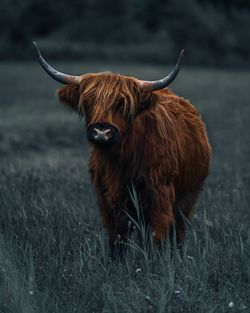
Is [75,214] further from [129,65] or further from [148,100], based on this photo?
[129,65]

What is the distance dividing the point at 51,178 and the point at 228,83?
19345mm

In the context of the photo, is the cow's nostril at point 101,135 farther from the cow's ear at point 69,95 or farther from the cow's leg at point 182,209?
the cow's leg at point 182,209

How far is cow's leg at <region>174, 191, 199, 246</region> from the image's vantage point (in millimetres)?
7410

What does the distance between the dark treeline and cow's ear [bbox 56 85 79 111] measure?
3130cm

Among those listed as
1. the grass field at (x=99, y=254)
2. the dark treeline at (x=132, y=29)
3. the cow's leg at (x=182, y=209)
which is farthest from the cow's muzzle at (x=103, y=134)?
the dark treeline at (x=132, y=29)

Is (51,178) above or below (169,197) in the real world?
below

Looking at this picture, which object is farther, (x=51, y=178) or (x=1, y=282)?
(x=51, y=178)

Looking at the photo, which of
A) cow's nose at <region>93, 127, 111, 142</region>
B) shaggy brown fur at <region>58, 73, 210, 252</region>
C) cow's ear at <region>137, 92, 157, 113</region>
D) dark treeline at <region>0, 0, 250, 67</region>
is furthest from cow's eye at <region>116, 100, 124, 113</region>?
dark treeline at <region>0, 0, 250, 67</region>

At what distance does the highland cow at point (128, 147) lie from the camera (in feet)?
20.6

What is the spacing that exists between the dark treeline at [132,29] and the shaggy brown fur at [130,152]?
31372 mm

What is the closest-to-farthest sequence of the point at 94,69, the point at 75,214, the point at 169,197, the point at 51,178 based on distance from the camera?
the point at 169,197, the point at 75,214, the point at 51,178, the point at 94,69

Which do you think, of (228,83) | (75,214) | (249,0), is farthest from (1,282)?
(249,0)

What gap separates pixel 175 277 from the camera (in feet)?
17.6

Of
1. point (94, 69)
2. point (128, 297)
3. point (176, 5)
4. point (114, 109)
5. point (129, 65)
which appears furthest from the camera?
point (176, 5)
